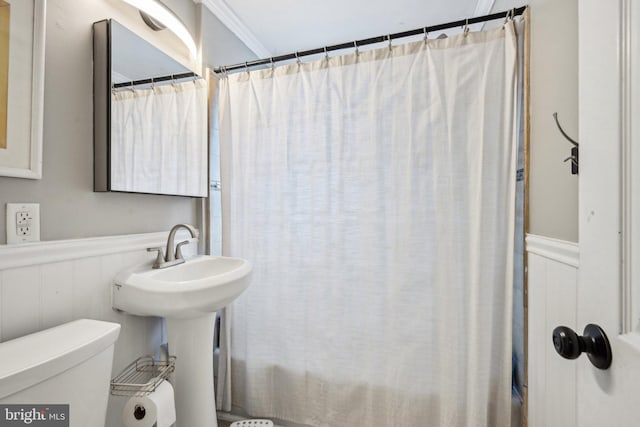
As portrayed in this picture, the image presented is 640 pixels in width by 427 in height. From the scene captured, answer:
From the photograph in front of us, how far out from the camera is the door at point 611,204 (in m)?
0.40

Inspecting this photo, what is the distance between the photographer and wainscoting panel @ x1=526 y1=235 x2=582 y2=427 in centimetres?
87

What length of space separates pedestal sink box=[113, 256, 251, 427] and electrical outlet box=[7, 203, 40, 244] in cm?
34

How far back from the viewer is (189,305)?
1.07 m

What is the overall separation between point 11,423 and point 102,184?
0.79 metres

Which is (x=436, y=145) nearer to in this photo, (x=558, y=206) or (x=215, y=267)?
(x=558, y=206)

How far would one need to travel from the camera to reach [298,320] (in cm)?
160

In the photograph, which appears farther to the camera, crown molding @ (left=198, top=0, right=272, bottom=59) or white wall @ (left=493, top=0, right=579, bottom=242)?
crown molding @ (left=198, top=0, right=272, bottom=59)

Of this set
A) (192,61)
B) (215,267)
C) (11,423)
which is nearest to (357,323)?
(215,267)

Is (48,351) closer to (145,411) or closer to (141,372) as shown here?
(145,411)

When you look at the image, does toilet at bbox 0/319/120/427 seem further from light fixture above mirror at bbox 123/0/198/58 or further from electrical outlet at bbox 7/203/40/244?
light fixture above mirror at bbox 123/0/198/58

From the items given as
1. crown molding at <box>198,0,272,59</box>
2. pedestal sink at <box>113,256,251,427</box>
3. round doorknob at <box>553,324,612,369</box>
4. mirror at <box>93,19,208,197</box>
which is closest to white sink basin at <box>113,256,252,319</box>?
pedestal sink at <box>113,256,251,427</box>

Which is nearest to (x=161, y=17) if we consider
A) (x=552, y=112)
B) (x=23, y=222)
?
(x=23, y=222)

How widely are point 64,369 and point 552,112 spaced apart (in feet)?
5.48

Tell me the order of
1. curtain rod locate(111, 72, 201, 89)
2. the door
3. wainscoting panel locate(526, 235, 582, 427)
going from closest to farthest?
1. the door
2. wainscoting panel locate(526, 235, 582, 427)
3. curtain rod locate(111, 72, 201, 89)
